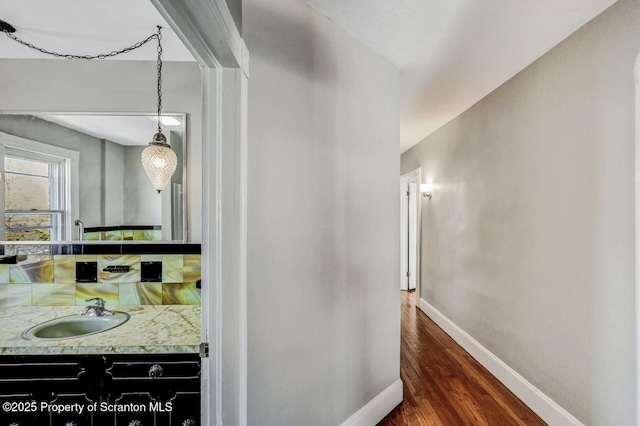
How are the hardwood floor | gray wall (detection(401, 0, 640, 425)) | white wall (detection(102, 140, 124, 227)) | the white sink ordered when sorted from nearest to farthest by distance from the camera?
gray wall (detection(401, 0, 640, 425)) → the white sink → white wall (detection(102, 140, 124, 227)) → the hardwood floor

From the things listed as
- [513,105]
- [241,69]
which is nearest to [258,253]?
[241,69]

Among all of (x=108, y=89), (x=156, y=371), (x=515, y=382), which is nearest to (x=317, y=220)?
(x=156, y=371)

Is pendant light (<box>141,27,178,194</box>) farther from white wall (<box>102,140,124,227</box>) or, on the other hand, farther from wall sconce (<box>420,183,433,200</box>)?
wall sconce (<box>420,183,433,200</box>)

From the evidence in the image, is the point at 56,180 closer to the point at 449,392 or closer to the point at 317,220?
the point at 317,220

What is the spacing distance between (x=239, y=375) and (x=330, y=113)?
1.35 meters

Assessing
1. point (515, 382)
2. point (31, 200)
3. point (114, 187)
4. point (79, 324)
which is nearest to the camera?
point (79, 324)

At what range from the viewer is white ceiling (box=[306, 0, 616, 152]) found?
1650 mm

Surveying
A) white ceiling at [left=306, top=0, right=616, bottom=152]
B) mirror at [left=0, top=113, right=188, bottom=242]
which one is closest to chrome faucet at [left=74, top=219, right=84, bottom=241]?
mirror at [left=0, top=113, right=188, bottom=242]

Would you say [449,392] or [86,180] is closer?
[86,180]

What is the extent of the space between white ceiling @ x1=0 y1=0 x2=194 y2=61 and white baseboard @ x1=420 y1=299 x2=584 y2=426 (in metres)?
3.24

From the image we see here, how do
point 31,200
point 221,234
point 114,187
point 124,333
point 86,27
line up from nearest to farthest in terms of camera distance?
point 221,234 < point 124,333 < point 86,27 < point 31,200 < point 114,187

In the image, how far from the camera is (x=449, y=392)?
7.94 feet

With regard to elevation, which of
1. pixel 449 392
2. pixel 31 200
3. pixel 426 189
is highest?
pixel 426 189

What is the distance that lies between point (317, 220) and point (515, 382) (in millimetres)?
2132
